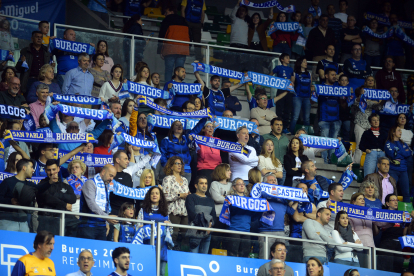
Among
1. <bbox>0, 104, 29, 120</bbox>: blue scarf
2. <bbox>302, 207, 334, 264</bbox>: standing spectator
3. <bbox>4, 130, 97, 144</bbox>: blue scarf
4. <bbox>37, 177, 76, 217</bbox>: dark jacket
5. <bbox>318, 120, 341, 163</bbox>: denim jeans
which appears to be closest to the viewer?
<bbox>37, 177, 76, 217</bbox>: dark jacket

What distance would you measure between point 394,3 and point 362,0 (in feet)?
6.39

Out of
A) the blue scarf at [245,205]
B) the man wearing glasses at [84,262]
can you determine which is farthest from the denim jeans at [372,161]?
the man wearing glasses at [84,262]

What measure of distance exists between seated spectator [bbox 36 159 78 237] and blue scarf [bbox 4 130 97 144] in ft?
4.01

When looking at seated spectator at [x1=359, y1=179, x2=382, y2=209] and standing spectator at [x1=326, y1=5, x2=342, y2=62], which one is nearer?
seated spectator at [x1=359, y1=179, x2=382, y2=209]

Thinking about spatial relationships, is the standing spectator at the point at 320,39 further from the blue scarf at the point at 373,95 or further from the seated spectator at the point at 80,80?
the seated spectator at the point at 80,80

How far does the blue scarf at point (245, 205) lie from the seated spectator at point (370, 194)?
2186 mm

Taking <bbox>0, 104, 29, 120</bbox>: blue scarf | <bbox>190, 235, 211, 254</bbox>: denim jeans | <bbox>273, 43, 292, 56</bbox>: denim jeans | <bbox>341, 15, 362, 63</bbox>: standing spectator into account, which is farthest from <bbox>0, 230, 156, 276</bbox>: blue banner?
<bbox>341, 15, 362, 63</bbox>: standing spectator

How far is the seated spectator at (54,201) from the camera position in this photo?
9.20 metres

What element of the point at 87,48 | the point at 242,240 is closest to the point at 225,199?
the point at 242,240

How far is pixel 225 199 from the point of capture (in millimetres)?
10656

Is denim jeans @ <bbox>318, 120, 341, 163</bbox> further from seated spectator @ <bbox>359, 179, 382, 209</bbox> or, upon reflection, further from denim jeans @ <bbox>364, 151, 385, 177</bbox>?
seated spectator @ <bbox>359, 179, 382, 209</bbox>

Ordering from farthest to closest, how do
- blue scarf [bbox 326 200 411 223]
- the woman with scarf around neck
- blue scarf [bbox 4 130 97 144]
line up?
1. blue scarf [bbox 326 200 411 223]
2. blue scarf [bbox 4 130 97 144]
3. the woman with scarf around neck

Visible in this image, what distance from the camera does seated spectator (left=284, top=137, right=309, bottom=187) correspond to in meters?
12.4

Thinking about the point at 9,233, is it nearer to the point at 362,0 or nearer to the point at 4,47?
the point at 4,47
